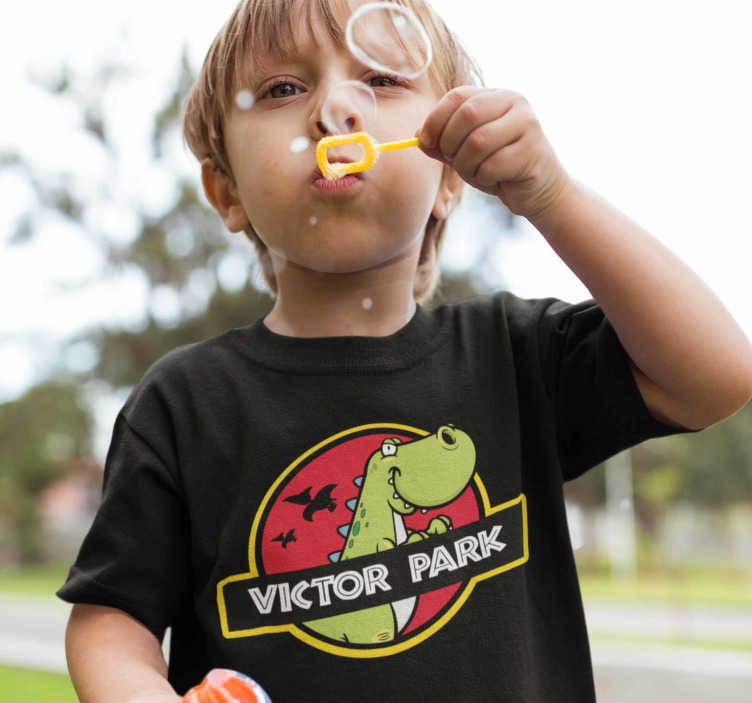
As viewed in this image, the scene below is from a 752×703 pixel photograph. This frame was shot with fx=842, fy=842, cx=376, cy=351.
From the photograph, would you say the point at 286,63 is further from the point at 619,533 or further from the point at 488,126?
the point at 619,533

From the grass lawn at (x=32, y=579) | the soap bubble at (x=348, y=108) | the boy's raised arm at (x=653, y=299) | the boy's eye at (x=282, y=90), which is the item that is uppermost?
the boy's eye at (x=282, y=90)

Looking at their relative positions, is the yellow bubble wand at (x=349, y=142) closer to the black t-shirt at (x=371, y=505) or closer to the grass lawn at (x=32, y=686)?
the black t-shirt at (x=371, y=505)

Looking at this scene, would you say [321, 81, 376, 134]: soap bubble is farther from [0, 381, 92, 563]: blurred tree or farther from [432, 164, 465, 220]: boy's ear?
[0, 381, 92, 563]: blurred tree

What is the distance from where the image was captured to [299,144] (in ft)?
2.06

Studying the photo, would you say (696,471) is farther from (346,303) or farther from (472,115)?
(472,115)

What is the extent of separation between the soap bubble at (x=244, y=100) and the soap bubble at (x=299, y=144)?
0.23 ft

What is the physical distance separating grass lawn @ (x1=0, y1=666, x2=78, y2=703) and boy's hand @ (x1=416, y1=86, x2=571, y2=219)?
6.64 ft

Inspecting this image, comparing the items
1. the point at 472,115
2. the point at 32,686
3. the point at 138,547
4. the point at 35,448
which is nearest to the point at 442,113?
the point at 472,115

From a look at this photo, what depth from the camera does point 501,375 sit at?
0.69 meters

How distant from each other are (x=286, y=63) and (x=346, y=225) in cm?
14

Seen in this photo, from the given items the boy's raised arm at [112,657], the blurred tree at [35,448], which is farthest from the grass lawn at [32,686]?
the blurred tree at [35,448]

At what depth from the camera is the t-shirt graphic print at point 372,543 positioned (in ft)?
1.98

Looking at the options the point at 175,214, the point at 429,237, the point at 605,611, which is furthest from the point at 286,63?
the point at 175,214

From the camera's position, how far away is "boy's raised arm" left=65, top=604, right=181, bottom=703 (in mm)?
612
